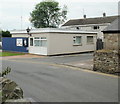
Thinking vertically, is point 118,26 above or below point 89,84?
above

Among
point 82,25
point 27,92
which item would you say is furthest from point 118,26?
point 82,25

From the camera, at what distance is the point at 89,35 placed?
30734 mm

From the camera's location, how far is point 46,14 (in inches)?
2377

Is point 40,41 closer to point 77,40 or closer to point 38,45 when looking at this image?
point 38,45

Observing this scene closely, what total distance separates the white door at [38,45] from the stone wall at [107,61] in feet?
39.9

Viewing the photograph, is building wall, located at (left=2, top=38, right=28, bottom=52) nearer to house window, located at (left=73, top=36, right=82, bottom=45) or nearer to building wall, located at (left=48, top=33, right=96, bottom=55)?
building wall, located at (left=48, top=33, right=96, bottom=55)

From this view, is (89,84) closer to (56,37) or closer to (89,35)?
(56,37)

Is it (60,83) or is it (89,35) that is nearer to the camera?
(60,83)

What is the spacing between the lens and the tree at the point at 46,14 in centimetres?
6031

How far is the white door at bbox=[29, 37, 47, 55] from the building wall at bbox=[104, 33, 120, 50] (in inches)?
454

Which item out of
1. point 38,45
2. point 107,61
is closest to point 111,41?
point 107,61

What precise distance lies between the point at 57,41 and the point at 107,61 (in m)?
13.0

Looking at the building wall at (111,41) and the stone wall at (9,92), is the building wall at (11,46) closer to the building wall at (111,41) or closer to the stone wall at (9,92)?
the building wall at (111,41)

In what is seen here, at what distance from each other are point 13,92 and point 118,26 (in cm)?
1152
